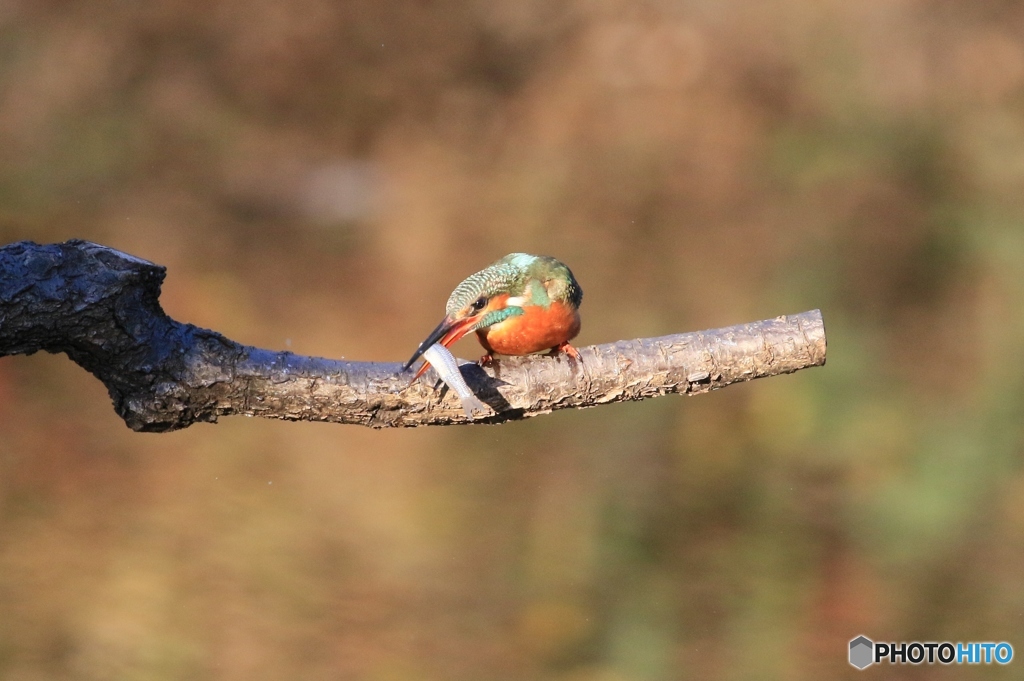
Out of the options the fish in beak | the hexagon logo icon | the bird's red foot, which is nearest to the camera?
the bird's red foot

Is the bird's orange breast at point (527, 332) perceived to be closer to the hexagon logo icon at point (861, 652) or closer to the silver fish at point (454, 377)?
the silver fish at point (454, 377)

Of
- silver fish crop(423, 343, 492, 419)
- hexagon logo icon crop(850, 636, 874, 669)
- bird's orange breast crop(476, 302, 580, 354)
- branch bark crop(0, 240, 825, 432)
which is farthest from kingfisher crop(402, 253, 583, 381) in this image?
hexagon logo icon crop(850, 636, 874, 669)

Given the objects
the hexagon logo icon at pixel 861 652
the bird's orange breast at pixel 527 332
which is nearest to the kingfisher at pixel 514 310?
the bird's orange breast at pixel 527 332

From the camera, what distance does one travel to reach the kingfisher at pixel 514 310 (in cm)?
206

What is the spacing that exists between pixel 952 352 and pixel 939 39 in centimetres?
210

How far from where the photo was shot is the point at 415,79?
6.15 m

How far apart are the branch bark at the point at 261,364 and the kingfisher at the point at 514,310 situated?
10 cm

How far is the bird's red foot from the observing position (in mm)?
1851

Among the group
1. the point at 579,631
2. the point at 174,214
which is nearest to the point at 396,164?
the point at 174,214

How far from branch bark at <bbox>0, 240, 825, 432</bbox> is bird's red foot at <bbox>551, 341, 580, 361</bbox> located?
2 cm

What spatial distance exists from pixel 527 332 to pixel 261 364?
0.60 m

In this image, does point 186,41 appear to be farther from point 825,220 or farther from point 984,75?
point 984,75

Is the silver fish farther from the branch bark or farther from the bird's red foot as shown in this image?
the bird's red foot

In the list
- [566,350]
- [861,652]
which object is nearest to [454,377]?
[566,350]
